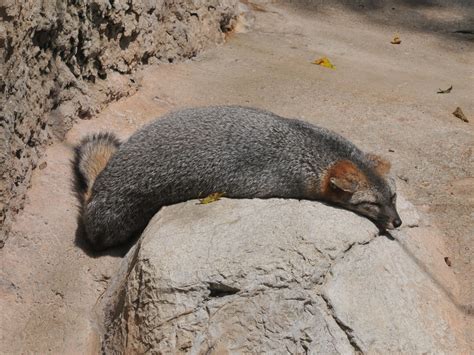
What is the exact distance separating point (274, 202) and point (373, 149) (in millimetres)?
2730

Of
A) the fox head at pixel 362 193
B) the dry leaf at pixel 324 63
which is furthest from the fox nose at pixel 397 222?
the dry leaf at pixel 324 63

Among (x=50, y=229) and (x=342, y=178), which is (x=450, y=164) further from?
(x=50, y=229)

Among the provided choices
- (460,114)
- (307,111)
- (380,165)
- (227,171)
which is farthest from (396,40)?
(227,171)

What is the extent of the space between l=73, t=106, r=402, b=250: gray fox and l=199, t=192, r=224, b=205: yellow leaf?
0.17 ft

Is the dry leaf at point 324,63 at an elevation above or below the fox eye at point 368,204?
below

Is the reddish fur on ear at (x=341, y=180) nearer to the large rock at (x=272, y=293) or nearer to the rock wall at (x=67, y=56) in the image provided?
the large rock at (x=272, y=293)

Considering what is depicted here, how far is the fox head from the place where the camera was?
6508 mm

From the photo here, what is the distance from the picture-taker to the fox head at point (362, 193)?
21.4ft

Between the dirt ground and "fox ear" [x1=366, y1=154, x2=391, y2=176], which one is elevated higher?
"fox ear" [x1=366, y1=154, x2=391, y2=176]

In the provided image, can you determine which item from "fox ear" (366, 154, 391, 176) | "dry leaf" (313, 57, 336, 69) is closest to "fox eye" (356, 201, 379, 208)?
"fox ear" (366, 154, 391, 176)

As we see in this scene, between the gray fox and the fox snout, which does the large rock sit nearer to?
the fox snout

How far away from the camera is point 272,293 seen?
5.40 metres

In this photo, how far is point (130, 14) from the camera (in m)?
9.55

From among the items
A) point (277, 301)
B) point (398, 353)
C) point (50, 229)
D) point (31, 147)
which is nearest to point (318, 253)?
point (277, 301)
